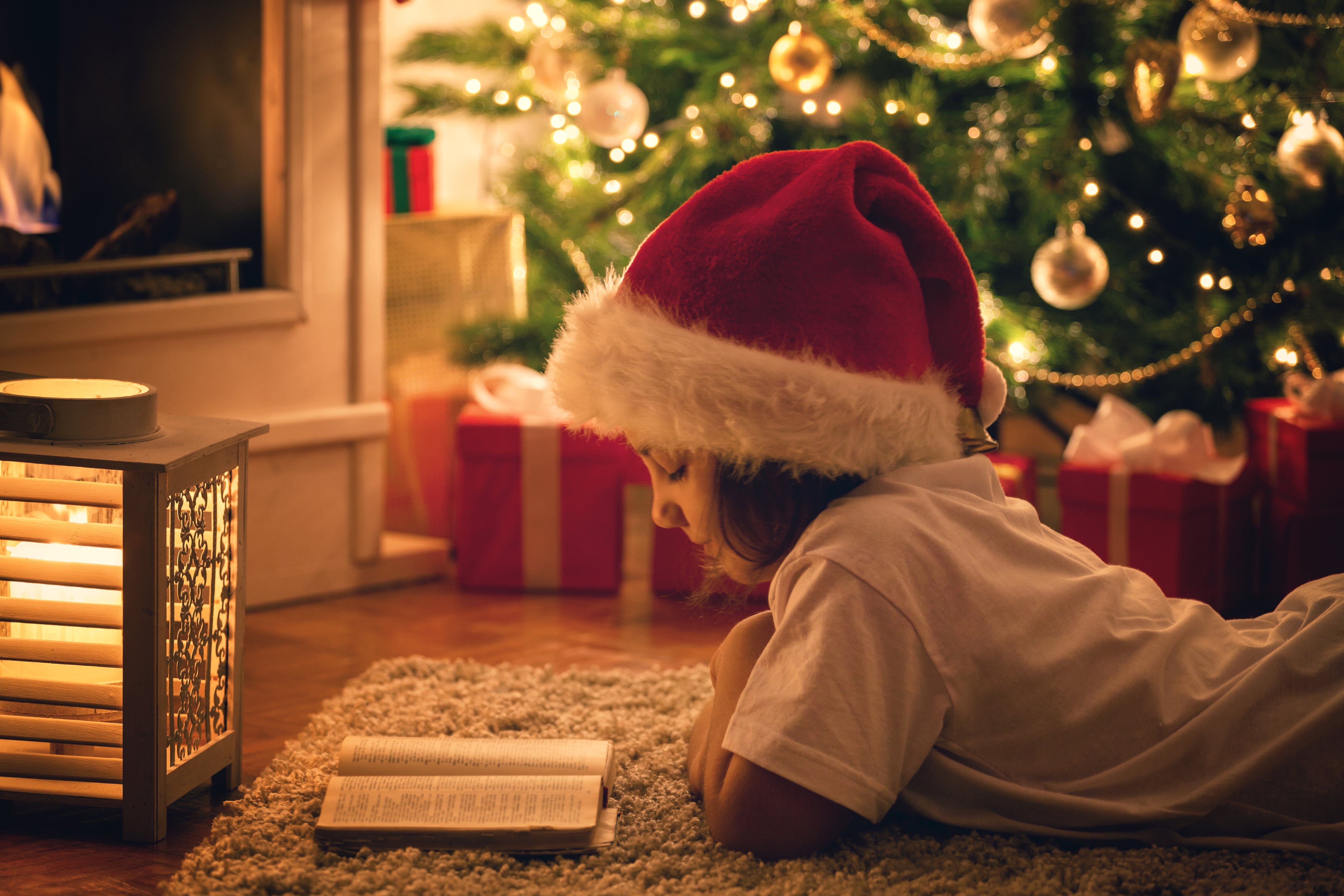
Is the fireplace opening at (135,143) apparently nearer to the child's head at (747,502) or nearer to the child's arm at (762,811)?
the child's head at (747,502)

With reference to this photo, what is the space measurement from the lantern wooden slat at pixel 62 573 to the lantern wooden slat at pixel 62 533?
0.06ft

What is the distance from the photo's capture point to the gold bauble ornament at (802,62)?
214cm

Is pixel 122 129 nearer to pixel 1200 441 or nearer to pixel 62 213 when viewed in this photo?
pixel 62 213

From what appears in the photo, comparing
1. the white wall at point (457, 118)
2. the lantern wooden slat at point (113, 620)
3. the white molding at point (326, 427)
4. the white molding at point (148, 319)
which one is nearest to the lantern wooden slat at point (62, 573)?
the lantern wooden slat at point (113, 620)

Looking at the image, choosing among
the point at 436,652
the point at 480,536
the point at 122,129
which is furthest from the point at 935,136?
the point at 122,129

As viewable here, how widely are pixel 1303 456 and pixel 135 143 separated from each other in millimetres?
1968

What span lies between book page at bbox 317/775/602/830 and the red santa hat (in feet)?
1.11

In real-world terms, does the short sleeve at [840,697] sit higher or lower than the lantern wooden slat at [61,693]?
higher

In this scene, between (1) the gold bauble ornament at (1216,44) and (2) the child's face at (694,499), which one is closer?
(2) the child's face at (694,499)

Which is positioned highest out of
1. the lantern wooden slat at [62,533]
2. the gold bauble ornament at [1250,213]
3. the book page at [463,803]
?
the gold bauble ornament at [1250,213]

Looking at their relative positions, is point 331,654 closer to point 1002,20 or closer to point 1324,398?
point 1002,20

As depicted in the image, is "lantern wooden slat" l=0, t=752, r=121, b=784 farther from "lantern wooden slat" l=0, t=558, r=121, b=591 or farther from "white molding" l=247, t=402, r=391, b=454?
"white molding" l=247, t=402, r=391, b=454

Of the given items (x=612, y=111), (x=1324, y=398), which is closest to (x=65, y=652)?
(x=612, y=111)

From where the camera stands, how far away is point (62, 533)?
1206mm
